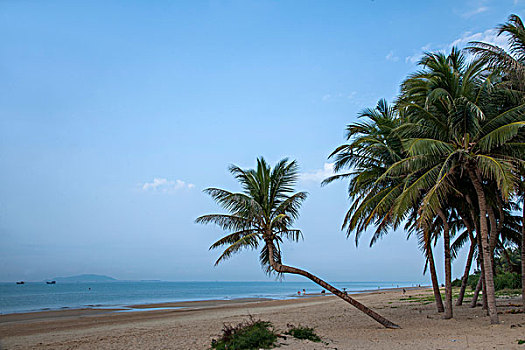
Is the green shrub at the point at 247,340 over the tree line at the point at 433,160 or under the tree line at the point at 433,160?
under

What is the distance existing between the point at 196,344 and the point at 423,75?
10.4 metres

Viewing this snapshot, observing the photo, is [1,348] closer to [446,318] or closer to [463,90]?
[446,318]

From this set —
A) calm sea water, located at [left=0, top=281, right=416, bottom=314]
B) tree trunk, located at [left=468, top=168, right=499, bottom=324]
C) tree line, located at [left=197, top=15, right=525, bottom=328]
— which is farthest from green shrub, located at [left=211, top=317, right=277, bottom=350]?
calm sea water, located at [left=0, top=281, right=416, bottom=314]

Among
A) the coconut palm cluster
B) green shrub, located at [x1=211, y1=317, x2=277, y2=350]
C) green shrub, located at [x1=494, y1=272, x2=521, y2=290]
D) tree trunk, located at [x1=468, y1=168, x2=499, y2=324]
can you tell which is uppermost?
the coconut palm cluster

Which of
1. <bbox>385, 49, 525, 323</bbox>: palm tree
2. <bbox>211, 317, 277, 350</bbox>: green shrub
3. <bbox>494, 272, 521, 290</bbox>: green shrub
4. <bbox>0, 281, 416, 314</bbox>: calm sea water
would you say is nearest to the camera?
<bbox>211, 317, 277, 350</bbox>: green shrub

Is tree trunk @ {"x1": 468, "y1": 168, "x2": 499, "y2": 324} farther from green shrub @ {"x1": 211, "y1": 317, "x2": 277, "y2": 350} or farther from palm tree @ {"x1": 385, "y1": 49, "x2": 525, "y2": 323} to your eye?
green shrub @ {"x1": 211, "y1": 317, "x2": 277, "y2": 350}

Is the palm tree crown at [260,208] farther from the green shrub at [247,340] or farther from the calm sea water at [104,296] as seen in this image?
the calm sea water at [104,296]

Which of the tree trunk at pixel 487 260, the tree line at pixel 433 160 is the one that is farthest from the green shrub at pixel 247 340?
the tree trunk at pixel 487 260

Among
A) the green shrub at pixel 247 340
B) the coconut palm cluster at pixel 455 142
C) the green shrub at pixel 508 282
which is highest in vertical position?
the coconut palm cluster at pixel 455 142

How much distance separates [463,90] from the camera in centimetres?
1148

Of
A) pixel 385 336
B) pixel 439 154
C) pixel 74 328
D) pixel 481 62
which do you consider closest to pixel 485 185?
pixel 439 154

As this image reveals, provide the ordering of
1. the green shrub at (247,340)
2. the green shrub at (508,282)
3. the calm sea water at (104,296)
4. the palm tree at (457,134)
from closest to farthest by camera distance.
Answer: the green shrub at (247,340) < the palm tree at (457,134) < the green shrub at (508,282) < the calm sea water at (104,296)

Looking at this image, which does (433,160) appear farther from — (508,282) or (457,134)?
A: (508,282)

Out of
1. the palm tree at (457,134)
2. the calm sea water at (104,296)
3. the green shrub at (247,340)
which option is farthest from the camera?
the calm sea water at (104,296)
